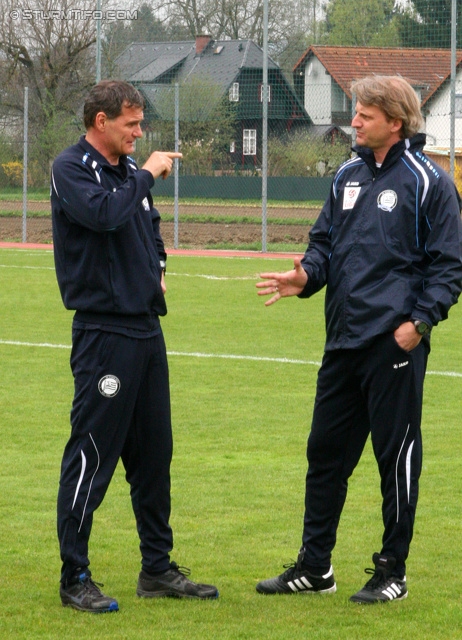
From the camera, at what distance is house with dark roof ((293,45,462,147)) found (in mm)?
21859

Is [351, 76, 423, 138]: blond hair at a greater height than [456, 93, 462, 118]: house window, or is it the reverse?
[456, 93, 462, 118]: house window

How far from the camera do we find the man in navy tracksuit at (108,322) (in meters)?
4.00

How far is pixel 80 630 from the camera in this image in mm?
3879

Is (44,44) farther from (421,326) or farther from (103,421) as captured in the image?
(421,326)

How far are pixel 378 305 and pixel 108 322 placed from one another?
1.01 metres

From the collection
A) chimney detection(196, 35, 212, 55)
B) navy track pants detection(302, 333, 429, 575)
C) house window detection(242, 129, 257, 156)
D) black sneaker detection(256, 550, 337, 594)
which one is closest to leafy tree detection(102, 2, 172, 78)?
chimney detection(196, 35, 212, 55)

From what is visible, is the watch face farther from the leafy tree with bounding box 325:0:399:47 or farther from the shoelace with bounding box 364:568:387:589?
the leafy tree with bounding box 325:0:399:47

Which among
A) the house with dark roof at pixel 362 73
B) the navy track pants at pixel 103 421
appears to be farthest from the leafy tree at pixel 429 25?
the navy track pants at pixel 103 421

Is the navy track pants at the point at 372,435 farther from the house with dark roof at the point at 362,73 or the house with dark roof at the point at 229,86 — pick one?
the house with dark roof at the point at 229,86

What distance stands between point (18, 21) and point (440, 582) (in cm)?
3183

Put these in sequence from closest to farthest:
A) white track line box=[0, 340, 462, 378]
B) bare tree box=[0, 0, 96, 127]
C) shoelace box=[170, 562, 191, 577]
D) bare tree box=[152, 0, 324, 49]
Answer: shoelace box=[170, 562, 191, 577]
white track line box=[0, 340, 462, 378]
bare tree box=[0, 0, 96, 127]
bare tree box=[152, 0, 324, 49]

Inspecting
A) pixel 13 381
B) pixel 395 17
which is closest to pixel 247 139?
pixel 395 17

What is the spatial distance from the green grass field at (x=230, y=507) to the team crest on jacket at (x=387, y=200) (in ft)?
4.94

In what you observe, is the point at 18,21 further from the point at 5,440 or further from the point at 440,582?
the point at 440,582
